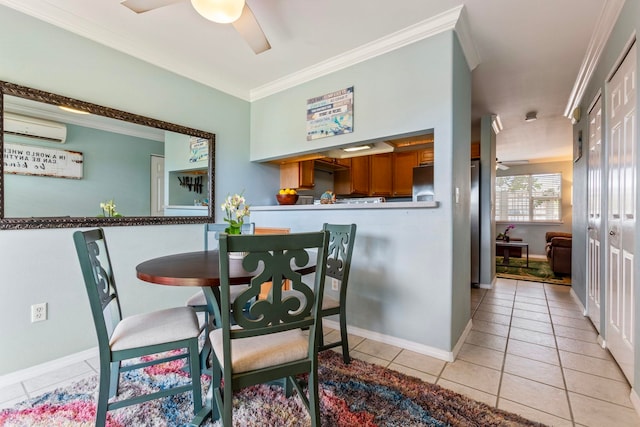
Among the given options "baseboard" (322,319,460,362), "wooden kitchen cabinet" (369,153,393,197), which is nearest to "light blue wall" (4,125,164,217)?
"baseboard" (322,319,460,362)

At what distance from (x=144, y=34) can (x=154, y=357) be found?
248 centimetres

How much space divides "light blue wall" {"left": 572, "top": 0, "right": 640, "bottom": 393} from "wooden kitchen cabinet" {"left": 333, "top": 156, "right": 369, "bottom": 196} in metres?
2.67

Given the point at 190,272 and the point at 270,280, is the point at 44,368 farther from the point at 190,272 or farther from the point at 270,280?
the point at 270,280

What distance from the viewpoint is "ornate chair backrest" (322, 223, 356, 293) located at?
6.61ft

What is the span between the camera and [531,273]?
541 centimetres

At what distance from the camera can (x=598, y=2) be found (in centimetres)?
199

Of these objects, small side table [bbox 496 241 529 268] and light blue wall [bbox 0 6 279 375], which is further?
small side table [bbox 496 241 529 268]

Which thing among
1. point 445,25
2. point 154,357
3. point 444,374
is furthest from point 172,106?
point 444,374

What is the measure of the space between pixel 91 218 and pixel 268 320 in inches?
74.0

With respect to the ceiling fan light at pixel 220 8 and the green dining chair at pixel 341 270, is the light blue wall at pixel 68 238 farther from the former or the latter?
the green dining chair at pixel 341 270

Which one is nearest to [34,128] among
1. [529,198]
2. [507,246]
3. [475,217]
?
[475,217]

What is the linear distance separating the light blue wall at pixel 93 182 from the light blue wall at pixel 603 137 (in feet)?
11.2

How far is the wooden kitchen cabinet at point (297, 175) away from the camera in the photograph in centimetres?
377

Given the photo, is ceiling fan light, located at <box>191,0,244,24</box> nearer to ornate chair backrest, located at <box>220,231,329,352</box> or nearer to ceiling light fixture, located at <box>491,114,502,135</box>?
ornate chair backrest, located at <box>220,231,329,352</box>
